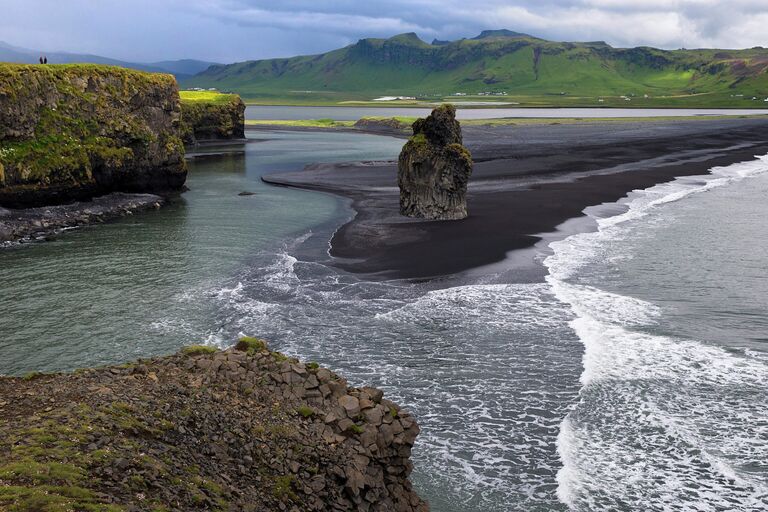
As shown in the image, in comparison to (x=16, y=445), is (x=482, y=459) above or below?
below

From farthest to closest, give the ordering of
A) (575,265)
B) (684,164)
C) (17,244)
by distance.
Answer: (684,164), (17,244), (575,265)

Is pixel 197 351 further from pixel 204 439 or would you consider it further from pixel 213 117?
pixel 213 117

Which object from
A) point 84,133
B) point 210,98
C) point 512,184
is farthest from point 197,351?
point 210,98

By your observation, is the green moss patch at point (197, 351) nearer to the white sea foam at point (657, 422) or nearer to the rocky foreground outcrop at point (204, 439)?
the rocky foreground outcrop at point (204, 439)

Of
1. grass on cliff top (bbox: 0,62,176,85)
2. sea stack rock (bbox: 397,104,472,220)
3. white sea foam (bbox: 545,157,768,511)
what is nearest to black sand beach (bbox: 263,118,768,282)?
sea stack rock (bbox: 397,104,472,220)

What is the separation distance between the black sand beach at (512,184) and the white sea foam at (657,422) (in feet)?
37.4

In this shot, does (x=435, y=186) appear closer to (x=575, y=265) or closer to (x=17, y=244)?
(x=575, y=265)

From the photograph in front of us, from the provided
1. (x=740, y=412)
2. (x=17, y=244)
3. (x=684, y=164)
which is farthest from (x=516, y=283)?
(x=684, y=164)

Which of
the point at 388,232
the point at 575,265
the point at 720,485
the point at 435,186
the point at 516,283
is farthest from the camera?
the point at 435,186

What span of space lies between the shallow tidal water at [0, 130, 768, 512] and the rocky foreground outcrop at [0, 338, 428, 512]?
146 inches

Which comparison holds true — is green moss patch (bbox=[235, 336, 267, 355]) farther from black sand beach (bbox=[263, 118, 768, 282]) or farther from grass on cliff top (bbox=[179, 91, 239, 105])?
grass on cliff top (bbox=[179, 91, 239, 105])

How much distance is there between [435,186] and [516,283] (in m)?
21.2

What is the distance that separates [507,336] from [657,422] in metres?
9.32

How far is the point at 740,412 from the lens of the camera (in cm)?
2392
